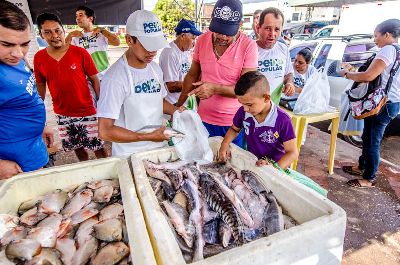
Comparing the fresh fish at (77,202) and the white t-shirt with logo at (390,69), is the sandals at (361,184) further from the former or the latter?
the fresh fish at (77,202)

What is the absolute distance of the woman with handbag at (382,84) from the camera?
3219 mm

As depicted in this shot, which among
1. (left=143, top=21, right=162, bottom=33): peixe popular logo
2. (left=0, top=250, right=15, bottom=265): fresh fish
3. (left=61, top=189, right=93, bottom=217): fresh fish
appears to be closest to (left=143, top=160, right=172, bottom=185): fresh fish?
(left=61, top=189, right=93, bottom=217): fresh fish

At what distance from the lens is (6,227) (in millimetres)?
1288

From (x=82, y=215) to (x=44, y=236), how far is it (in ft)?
0.68

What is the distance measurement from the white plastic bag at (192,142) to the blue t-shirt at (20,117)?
1.07 meters

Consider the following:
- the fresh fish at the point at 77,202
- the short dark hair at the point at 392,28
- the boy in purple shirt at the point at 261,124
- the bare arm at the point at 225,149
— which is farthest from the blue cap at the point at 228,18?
the short dark hair at the point at 392,28

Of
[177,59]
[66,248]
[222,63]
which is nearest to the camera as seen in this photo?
[66,248]

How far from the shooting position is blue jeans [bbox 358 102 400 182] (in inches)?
137

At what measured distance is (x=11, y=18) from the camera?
1.63 meters

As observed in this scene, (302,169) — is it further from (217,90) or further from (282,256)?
(282,256)

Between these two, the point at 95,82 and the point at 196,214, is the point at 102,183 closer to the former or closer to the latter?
the point at 196,214

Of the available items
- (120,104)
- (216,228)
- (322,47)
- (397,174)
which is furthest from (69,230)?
(322,47)

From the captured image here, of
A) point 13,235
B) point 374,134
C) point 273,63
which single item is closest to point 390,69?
point 374,134

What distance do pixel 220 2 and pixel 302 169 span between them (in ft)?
10.2
